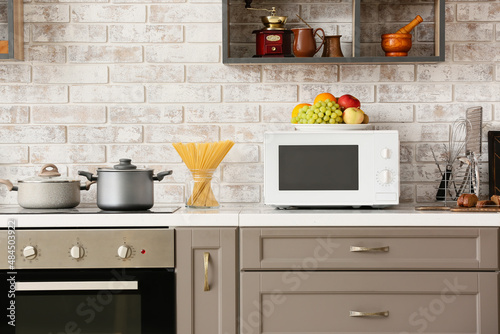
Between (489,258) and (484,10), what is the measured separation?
3.82 ft

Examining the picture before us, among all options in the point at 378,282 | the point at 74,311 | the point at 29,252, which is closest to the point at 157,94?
the point at 29,252

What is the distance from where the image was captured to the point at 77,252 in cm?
216

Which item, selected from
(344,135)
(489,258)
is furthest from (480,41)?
(489,258)

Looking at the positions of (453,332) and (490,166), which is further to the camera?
(490,166)

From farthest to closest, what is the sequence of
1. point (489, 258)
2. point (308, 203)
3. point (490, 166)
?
point (490, 166), point (308, 203), point (489, 258)

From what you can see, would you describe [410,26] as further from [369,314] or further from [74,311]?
Answer: [74,311]

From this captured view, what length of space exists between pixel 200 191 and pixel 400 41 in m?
1.04

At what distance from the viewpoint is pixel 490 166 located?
8.64 ft

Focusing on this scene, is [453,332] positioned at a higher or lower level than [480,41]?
lower

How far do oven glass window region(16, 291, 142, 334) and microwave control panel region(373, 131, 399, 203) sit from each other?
0.98 m

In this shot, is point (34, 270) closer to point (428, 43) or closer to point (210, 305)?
point (210, 305)

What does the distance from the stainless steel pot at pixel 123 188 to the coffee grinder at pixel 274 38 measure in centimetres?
72

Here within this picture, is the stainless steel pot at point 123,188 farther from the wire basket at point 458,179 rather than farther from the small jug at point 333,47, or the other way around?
the wire basket at point 458,179

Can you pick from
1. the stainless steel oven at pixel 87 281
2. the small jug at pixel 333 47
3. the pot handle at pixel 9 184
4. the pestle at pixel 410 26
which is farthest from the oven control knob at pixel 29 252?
the pestle at pixel 410 26
